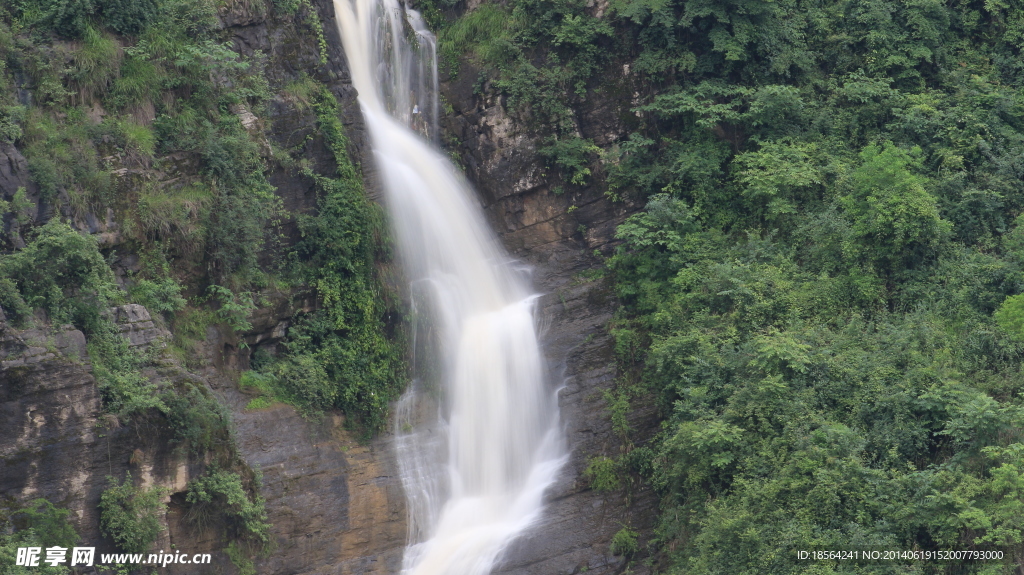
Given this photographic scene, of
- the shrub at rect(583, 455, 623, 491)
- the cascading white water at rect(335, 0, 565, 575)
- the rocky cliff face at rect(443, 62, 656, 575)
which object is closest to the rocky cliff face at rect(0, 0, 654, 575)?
the rocky cliff face at rect(443, 62, 656, 575)

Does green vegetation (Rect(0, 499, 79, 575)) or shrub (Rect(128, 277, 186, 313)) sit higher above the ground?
shrub (Rect(128, 277, 186, 313))

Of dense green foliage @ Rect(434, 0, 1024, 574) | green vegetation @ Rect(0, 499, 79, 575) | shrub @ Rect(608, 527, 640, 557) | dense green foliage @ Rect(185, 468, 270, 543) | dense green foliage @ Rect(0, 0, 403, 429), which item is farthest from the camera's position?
shrub @ Rect(608, 527, 640, 557)

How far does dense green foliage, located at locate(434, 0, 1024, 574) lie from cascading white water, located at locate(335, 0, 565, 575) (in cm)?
124

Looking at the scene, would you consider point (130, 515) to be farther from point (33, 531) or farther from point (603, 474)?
point (603, 474)

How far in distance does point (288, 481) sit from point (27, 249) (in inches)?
193

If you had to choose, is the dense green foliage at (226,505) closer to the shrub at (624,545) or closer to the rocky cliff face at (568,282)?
the rocky cliff face at (568,282)

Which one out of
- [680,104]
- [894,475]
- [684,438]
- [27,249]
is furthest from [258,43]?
[894,475]

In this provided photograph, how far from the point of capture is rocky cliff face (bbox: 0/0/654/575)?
12.7 meters

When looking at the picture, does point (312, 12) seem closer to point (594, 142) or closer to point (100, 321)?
point (594, 142)

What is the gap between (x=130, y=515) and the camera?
516 inches

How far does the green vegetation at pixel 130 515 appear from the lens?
13.0 metres

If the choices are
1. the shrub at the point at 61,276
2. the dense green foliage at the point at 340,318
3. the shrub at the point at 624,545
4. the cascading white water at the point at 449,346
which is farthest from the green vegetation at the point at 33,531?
the shrub at the point at 624,545

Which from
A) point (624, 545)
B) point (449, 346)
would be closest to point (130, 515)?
point (449, 346)

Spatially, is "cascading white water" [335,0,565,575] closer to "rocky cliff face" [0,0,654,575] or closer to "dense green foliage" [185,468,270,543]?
"rocky cliff face" [0,0,654,575]
